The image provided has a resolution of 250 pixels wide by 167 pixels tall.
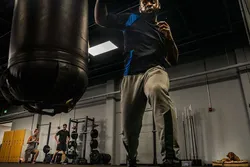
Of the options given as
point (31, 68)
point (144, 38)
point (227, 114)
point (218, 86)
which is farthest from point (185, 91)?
point (31, 68)

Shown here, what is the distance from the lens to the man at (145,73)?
3.91 feet

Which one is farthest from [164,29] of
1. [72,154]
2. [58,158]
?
[58,158]

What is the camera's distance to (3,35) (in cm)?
519

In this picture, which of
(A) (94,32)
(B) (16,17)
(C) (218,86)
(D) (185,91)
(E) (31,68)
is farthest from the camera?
(D) (185,91)

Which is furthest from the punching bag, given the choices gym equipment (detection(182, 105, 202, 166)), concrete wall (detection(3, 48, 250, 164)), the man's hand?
concrete wall (detection(3, 48, 250, 164))

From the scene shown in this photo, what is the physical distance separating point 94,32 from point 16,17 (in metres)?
3.65

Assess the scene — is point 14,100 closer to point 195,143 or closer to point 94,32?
point 94,32

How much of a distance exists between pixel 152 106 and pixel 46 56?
74cm

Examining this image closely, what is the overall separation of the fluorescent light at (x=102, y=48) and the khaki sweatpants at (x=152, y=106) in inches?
169

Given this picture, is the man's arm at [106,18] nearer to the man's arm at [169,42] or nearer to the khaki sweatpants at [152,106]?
the man's arm at [169,42]

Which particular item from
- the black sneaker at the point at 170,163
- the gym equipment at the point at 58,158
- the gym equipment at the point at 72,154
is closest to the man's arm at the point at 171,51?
the black sneaker at the point at 170,163

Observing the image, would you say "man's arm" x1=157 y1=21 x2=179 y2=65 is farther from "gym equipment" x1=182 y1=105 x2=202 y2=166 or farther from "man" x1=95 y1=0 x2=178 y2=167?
"gym equipment" x1=182 y1=105 x2=202 y2=166

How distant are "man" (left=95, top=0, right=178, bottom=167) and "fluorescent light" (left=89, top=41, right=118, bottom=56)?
399 cm

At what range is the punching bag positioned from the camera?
1.37 meters
